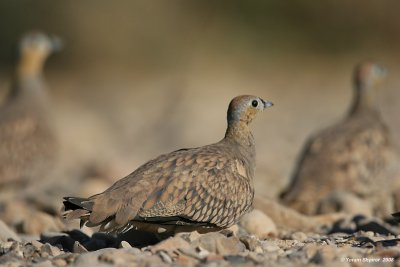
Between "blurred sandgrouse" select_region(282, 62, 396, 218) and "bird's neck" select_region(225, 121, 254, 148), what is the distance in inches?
115

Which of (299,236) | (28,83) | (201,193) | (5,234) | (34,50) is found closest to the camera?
(201,193)

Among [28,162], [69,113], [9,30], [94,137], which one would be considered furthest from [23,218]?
[9,30]

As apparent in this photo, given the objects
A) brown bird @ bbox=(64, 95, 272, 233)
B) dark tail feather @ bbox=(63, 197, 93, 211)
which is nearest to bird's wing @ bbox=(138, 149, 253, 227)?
brown bird @ bbox=(64, 95, 272, 233)

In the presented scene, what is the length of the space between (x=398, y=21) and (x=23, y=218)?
20.4m

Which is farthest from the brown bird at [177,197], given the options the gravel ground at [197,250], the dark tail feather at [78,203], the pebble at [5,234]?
the pebble at [5,234]

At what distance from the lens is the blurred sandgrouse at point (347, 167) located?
1188 centimetres

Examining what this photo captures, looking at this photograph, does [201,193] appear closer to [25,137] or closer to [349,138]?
[349,138]

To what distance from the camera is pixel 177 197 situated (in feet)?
24.1

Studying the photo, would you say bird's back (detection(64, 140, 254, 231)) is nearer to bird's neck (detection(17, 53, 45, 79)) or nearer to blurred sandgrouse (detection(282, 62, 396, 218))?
blurred sandgrouse (detection(282, 62, 396, 218))

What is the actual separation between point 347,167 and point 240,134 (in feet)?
12.6

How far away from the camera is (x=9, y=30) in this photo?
3131cm

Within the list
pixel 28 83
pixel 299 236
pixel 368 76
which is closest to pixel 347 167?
pixel 368 76

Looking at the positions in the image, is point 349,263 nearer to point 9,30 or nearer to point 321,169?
point 321,169

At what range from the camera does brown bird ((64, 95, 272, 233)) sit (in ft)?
23.3
